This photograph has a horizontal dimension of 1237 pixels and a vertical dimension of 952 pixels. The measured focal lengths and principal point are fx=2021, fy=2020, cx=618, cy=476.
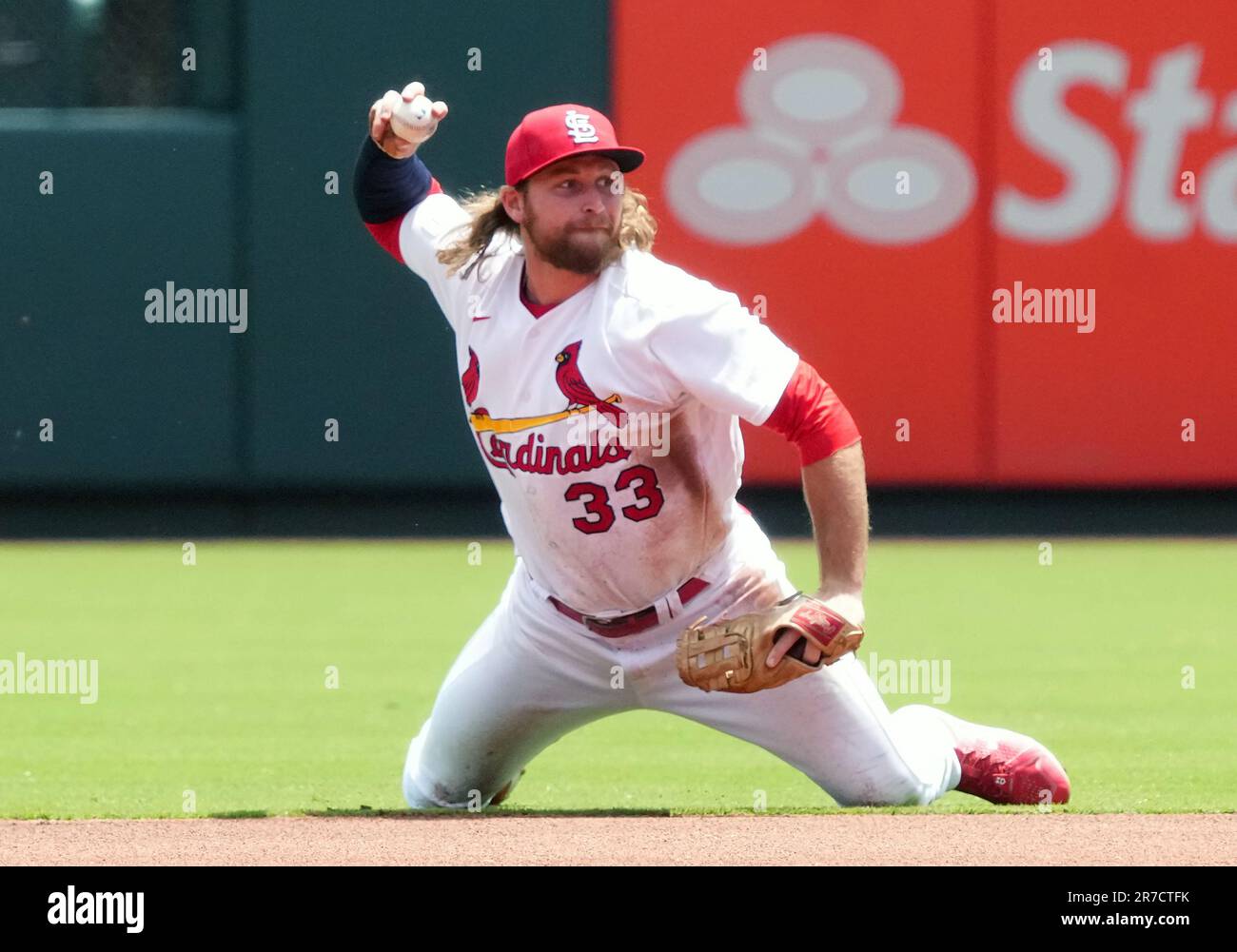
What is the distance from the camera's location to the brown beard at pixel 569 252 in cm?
523

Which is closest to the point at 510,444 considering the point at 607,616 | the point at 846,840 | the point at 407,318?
the point at 607,616

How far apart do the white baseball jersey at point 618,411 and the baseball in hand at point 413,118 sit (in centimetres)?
45

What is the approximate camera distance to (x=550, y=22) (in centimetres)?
1491

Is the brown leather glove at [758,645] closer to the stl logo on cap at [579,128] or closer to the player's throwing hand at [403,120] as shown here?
the stl logo on cap at [579,128]

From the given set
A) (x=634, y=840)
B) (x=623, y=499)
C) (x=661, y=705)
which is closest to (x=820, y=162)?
(x=661, y=705)

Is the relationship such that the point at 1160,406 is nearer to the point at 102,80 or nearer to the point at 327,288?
the point at 327,288

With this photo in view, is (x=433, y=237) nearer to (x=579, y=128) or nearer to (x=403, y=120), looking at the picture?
(x=403, y=120)

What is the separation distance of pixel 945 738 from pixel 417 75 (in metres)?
10.1

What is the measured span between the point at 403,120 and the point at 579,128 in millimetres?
650

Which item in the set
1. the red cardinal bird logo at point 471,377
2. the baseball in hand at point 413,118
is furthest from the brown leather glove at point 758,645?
the baseball in hand at point 413,118

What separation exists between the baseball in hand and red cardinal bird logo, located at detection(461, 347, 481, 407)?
2.26 feet

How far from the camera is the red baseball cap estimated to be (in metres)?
5.16

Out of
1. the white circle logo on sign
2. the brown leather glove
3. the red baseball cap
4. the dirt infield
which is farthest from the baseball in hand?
the white circle logo on sign

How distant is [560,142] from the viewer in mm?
5176
